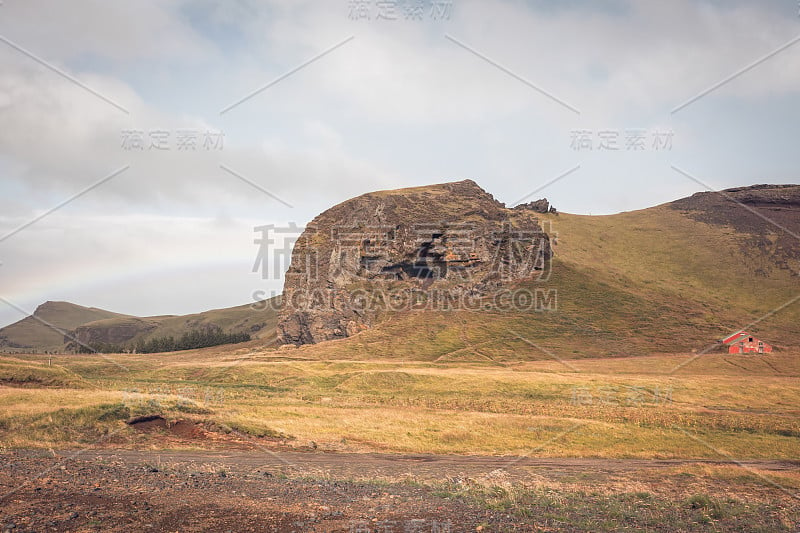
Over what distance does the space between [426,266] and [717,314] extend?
66671 millimetres

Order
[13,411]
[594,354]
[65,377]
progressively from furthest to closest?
[594,354], [65,377], [13,411]

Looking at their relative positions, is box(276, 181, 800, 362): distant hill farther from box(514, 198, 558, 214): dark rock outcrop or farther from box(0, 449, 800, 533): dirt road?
box(0, 449, 800, 533): dirt road

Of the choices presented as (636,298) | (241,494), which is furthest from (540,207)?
(241,494)

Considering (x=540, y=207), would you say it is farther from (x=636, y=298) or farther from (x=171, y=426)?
(x=171, y=426)

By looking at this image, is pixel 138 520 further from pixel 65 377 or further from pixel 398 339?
pixel 398 339

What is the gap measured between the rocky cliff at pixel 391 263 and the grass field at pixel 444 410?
3968cm

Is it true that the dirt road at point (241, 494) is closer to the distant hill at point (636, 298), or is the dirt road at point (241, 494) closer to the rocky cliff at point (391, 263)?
the distant hill at point (636, 298)

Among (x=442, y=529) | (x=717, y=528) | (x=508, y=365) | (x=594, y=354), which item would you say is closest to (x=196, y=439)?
(x=442, y=529)

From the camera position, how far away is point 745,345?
8969 centimetres

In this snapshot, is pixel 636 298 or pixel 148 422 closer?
pixel 148 422

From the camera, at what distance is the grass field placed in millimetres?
27906

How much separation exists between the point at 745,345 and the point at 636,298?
2762cm

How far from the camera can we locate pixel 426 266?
121 m
